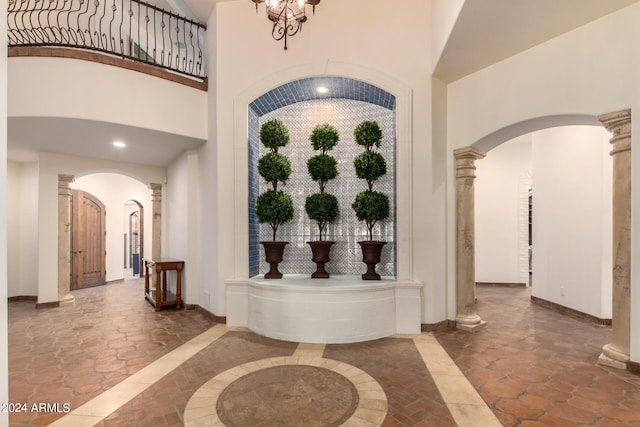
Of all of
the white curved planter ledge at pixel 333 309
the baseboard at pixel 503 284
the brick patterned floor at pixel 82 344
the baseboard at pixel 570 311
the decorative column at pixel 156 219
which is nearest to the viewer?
the brick patterned floor at pixel 82 344

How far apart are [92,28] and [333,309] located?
801 cm

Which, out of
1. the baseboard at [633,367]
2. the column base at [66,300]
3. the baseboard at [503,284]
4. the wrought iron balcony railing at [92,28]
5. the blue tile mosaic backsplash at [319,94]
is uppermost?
the wrought iron balcony railing at [92,28]

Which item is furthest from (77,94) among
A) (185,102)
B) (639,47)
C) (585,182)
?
(585,182)

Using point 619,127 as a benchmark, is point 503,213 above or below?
below

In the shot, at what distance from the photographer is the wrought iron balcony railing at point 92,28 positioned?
468 centimetres

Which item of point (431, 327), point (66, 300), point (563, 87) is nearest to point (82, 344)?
point (66, 300)

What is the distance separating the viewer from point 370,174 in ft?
15.7

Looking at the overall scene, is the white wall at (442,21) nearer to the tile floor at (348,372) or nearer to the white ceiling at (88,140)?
the tile floor at (348,372)

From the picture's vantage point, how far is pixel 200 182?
5855 millimetres

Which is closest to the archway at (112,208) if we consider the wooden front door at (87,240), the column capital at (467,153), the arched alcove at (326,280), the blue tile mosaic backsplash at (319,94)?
the wooden front door at (87,240)

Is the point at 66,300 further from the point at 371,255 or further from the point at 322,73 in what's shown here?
the point at 322,73

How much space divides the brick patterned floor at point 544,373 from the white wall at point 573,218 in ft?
1.93

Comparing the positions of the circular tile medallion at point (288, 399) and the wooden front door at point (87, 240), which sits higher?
the wooden front door at point (87, 240)

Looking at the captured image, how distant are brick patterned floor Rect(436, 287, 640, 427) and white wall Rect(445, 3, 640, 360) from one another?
598mm
